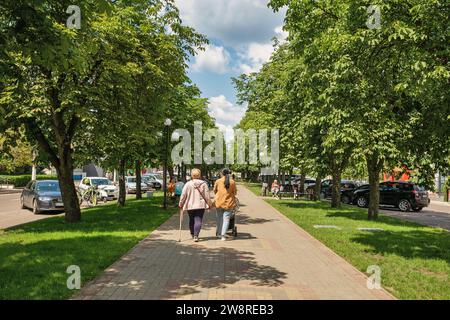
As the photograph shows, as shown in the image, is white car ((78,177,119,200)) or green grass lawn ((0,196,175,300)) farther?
white car ((78,177,119,200))

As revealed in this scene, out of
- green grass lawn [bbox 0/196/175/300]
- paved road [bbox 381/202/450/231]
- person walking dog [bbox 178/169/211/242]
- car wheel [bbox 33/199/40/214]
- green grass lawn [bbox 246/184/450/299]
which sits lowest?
paved road [bbox 381/202/450/231]

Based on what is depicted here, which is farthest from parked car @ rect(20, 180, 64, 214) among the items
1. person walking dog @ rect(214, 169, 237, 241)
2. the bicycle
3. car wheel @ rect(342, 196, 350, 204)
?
car wheel @ rect(342, 196, 350, 204)

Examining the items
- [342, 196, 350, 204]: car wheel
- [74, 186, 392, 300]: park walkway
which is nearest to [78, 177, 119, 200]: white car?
[74, 186, 392, 300]: park walkway

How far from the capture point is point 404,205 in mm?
25703

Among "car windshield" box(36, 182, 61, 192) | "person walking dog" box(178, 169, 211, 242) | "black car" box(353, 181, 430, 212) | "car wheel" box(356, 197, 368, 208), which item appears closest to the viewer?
"person walking dog" box(178, 169, 211, 242)

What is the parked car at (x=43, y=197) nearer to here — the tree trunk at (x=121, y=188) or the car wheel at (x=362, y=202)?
the tree trunk at (x=121, y=188)

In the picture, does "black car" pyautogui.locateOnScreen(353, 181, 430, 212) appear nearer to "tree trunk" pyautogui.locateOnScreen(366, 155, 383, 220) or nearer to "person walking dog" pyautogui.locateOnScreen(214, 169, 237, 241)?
"tree trunk" pyautogui.locateOnScreen(366, 155, 383, 220)

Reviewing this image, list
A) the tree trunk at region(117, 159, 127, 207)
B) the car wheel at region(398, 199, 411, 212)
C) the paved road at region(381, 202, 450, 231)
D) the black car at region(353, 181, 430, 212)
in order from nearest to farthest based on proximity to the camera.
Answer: the paved road at region(381, 202, 450, 231), the tree trunk at region(117, 159, 127, 207), the black car at region(353, 181, 430, 212), the car wheel at region(398, 199, 411, 212)

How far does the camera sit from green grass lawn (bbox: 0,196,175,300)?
6.41 metres

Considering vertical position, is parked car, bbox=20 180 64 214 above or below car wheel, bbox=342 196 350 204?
above

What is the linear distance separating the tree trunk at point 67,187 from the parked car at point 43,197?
5.36 meters

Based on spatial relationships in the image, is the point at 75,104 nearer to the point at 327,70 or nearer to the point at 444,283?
the point at 327,70

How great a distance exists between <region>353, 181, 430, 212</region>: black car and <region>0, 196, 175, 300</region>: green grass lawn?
16.8 meters

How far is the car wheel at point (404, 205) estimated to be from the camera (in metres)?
25.5
